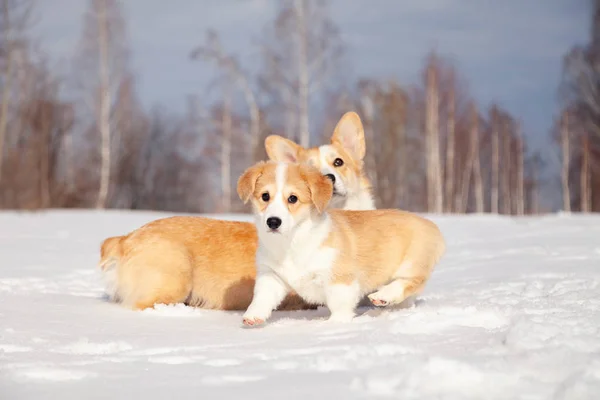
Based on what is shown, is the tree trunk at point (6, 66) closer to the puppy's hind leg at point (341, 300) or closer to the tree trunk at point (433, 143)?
the tree trunk at point (433, 143)

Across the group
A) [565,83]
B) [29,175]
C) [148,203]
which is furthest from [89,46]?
[565,83]

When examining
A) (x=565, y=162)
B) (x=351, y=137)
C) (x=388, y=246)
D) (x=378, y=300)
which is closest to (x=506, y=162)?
(x=565, y=162)

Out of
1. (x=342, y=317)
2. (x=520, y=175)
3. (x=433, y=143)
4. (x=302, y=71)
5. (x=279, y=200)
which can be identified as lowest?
(x=520, y=175)

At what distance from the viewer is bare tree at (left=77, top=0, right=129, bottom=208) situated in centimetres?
2205

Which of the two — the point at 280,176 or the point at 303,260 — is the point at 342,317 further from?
the point at 280,176

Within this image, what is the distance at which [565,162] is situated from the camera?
1223 inches

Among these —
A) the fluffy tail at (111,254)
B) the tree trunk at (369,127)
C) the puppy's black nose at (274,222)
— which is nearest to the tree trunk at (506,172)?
the tree trunk at (369,127)

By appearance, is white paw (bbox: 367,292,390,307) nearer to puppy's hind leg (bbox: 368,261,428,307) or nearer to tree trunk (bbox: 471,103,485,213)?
puppy's hind leg (bbox: 368,261,428,307)

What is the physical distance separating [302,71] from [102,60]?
7332 millimetres

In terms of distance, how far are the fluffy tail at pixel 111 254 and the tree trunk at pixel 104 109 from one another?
17.9m

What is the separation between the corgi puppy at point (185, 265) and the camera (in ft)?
12.5

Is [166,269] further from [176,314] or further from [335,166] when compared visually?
[335,166]

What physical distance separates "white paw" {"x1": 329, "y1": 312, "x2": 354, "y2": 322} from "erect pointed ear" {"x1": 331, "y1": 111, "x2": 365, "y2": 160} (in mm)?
1950

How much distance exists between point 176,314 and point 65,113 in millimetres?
21504
